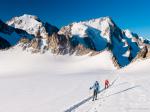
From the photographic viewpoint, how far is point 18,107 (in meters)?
33.8

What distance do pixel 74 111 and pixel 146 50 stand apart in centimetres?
15760

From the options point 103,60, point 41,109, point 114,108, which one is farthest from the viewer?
point 103,60

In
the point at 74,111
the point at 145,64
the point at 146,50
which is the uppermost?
the point at 146,50

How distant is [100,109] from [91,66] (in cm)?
16503

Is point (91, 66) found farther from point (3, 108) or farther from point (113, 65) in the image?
point (3, 108)

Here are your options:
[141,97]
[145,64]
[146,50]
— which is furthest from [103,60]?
[141,97]

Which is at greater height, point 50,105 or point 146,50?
point 146,50

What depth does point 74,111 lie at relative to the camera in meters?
27.8

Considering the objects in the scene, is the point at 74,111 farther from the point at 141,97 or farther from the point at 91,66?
the point at 91,66

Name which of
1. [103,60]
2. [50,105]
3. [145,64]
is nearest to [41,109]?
[50,105]

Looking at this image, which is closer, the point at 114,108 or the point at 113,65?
the point at 114,108

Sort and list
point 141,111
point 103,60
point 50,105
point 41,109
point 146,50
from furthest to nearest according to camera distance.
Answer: point 103,60 → point 146,50 → point 50,105 → point 41,109 → point 141,111

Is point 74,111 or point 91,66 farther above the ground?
point 91,66

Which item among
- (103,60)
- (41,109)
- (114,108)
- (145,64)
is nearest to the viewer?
(114,108)
